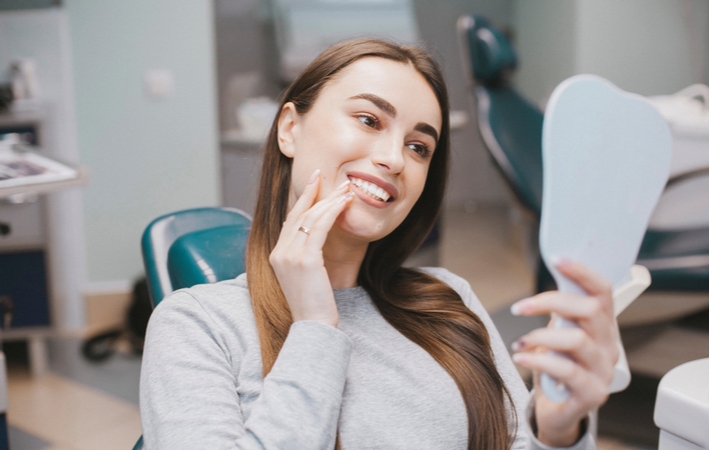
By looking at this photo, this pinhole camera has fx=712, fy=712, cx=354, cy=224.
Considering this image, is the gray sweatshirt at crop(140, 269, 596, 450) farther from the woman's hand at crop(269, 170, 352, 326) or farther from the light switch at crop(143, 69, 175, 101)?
the light switch at crop(143, 69, 175, 101)

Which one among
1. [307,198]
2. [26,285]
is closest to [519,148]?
[307,198]

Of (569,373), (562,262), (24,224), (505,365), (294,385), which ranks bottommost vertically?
(24,224)

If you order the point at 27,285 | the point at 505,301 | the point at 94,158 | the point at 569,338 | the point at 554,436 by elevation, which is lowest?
the point at 505,301

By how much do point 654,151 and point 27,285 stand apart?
2631 mm

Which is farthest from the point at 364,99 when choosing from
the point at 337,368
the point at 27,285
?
the point at 27,285

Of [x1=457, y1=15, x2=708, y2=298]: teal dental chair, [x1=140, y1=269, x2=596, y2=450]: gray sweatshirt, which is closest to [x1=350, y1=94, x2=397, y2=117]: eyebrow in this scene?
[x1=140, y1=269, x2=596, y2=450]: gray sweatshirt

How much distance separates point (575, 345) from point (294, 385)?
1.14ft

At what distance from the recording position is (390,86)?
1.04 meters

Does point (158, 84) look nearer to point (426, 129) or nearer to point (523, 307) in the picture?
point (426, 129)

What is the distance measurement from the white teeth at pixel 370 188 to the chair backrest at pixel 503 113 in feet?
4.51

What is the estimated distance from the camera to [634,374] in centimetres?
250

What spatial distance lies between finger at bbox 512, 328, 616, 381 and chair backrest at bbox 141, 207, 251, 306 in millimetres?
714

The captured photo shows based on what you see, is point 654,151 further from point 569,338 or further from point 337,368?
point 337,368

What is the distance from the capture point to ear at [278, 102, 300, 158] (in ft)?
3.70
